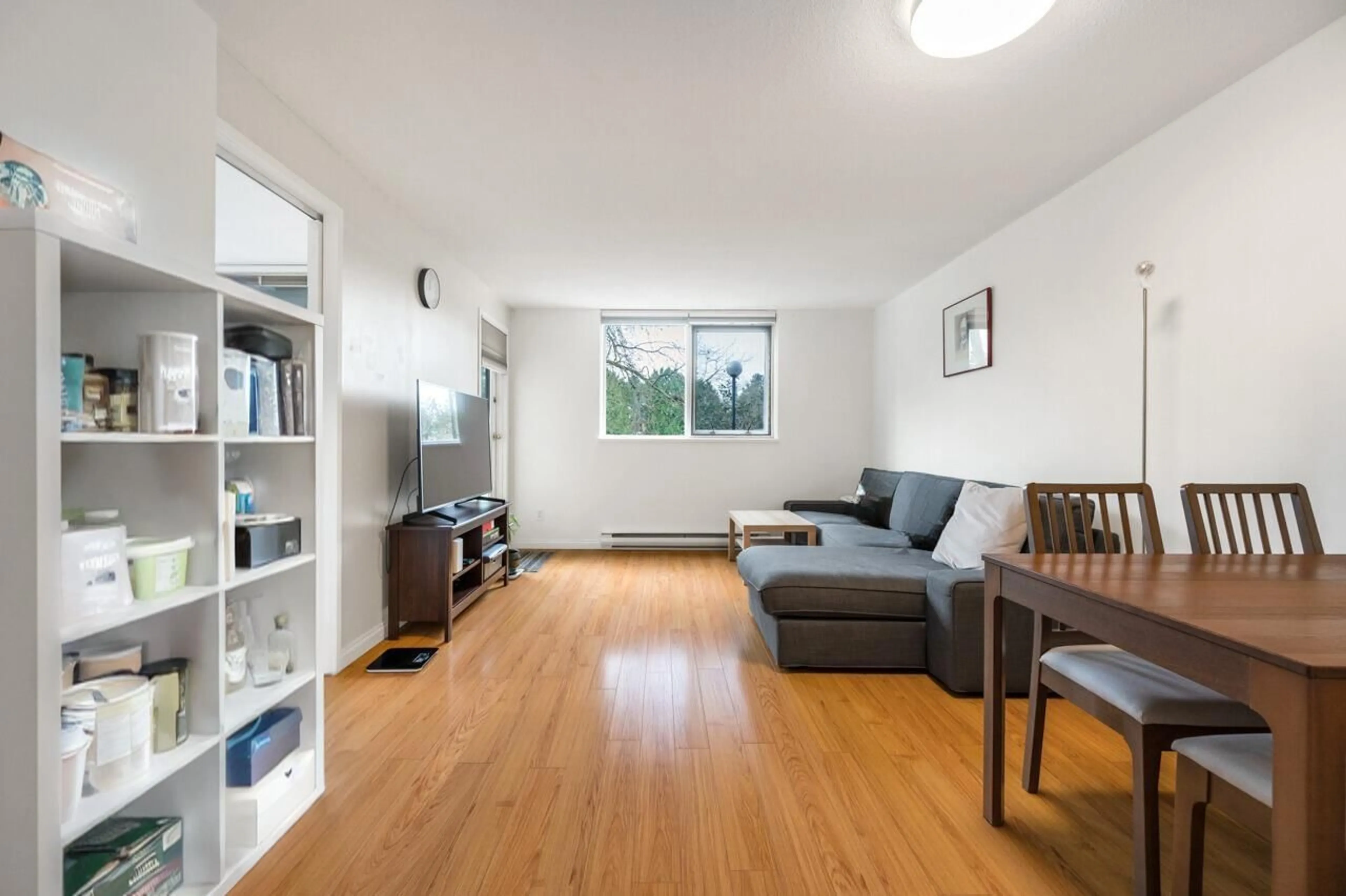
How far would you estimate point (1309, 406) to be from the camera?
69.4 inches

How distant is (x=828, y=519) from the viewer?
4641 millimetres

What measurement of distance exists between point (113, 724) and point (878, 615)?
258cm

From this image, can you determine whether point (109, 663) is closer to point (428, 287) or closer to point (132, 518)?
point (132, 518)

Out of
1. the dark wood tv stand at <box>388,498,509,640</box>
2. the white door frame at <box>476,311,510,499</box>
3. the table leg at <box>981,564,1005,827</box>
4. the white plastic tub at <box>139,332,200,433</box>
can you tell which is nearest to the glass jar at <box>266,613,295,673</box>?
the white plastic tub at <box>139,332,200,433</box>

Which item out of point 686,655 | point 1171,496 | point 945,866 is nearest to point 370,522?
point 686,655

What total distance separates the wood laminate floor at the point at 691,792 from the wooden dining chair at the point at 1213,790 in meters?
0.38

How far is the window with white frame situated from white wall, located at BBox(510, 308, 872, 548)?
168 millimetres

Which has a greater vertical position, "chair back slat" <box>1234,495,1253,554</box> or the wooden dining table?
"chair back slat" <box>1234,495,1253,554</box>

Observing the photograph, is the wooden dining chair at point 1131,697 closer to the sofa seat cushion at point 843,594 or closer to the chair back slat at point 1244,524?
the chair back slat at point 1244,524

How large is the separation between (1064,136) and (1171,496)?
155 cm

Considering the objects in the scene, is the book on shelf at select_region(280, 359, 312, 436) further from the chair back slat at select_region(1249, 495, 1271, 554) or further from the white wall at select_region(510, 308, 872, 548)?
the white wall at select_region(510, 308, 872, 548)

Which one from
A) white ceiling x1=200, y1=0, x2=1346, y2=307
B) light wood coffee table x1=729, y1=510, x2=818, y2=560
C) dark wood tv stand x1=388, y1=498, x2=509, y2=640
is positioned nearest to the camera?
white ceiling x1=200, y1=0, x2=1346, y2=307

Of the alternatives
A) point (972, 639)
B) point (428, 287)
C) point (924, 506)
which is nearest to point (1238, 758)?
point (972, 639)

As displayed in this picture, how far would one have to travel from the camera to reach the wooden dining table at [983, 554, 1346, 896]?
2.40ft
